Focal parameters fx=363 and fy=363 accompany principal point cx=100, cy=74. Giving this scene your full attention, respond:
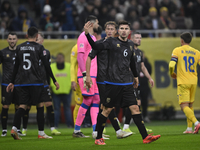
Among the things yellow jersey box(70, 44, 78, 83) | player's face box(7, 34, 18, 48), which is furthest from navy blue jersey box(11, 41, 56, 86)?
player's face box(7, 34, 18, 48)

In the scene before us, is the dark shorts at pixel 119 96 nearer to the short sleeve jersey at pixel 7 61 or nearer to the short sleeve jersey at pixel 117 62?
the short sleeve jersey at pixel 117 62

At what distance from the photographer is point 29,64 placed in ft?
25.9

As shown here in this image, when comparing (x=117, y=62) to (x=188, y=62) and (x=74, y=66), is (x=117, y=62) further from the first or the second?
(x=188, y=62)

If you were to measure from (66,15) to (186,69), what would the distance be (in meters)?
8.66

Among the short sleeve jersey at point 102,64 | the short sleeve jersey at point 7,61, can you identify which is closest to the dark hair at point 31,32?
the short sleeve jersey at point 102,64

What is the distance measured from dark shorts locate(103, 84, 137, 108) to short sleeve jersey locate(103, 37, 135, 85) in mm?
91

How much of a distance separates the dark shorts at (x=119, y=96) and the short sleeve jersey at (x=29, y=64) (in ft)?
6.83

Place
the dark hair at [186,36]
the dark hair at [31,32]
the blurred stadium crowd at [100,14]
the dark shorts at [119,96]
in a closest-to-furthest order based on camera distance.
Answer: the dark shorts at [119,96] → the dark hair at [31,32] → the dark hair at [186,36] → the blurred stadium crowd at [100,14]

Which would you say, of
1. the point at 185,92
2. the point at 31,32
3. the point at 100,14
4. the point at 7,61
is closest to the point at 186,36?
the point at 185,92

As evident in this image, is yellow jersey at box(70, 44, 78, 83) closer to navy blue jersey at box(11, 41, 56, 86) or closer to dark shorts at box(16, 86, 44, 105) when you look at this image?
navy blue jersey at box(11, 41, 56, 86)

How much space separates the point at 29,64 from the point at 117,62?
2.28 meters

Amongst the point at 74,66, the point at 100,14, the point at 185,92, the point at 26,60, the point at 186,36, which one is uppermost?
the point at 100,14

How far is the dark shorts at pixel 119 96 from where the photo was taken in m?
6.45

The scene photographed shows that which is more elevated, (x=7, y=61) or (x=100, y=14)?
(x=100, y=14)
